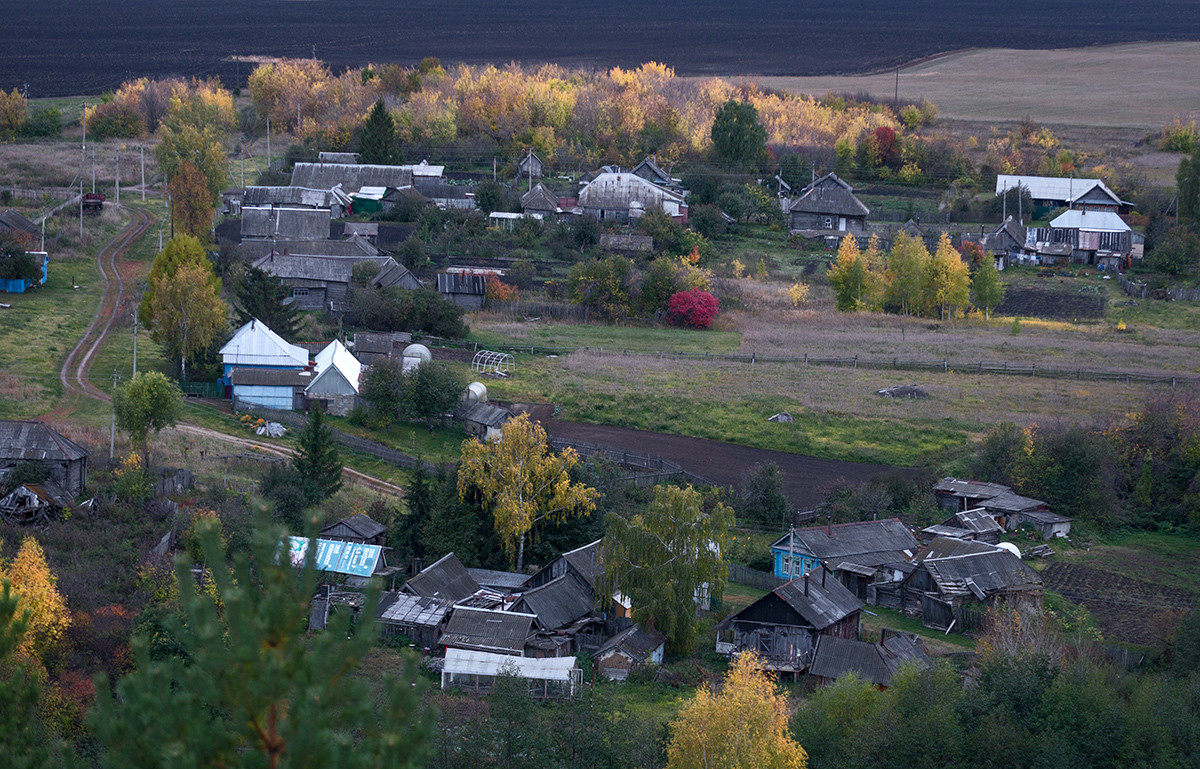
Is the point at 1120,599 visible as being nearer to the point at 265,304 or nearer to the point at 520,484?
the point at 520,484

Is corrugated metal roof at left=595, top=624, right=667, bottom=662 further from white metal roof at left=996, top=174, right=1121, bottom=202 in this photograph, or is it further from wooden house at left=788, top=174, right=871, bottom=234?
white metal roof at left=996, top=174, right=1121, bottom=202

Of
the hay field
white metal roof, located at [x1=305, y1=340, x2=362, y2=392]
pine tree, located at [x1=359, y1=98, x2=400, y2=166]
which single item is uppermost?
the hay field

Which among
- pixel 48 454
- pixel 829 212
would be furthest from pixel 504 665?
pixel 829 212

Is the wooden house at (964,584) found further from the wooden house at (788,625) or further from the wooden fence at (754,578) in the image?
the wooden fence at (754,578)

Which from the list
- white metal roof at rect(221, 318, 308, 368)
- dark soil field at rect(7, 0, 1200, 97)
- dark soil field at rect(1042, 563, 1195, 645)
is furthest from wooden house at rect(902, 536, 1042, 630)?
dark soil field at rect(7, 0, 1200, 97)

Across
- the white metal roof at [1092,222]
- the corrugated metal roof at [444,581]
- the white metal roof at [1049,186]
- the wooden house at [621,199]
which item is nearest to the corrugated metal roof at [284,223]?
the wooden house at [621,199]
